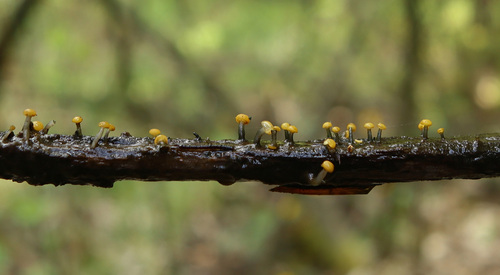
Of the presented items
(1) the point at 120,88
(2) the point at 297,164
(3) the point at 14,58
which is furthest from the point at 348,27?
(2) the point at 297,164

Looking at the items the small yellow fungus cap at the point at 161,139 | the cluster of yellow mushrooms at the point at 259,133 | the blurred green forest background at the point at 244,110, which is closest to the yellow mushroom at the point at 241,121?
the cluster of yellow mushrooms at the point at 259,133

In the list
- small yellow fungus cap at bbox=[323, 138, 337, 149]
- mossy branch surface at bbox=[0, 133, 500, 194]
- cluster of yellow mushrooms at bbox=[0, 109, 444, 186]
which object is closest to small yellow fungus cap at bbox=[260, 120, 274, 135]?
cluster of yellow mushrooms at bbox=[0, 109, 444, 186]

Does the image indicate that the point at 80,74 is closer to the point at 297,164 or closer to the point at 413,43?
the point at 413,43

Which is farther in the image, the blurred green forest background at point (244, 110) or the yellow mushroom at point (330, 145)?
the blurred green forest background at point (244, 110)

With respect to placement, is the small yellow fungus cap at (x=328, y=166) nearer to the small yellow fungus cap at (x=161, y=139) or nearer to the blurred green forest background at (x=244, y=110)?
the small yellow fungus cap at (x=161, y=139)

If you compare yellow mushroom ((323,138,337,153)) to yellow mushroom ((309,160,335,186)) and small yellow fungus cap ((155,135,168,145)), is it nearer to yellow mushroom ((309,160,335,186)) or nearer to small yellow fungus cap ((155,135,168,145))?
yellow mushroom ((309,160,335,186))

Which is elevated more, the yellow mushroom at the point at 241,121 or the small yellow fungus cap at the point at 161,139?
the yellow mushroom at the point at 241,121
